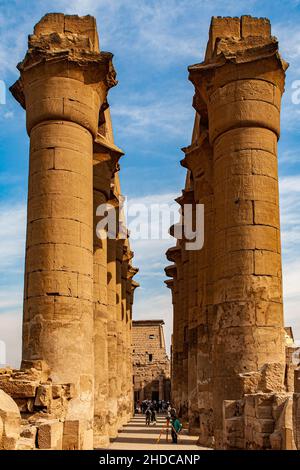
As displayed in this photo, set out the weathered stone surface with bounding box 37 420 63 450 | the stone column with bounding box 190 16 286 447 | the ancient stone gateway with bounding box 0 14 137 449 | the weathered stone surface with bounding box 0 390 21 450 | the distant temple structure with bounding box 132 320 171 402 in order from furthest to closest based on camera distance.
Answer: the distant temple structure with bounding box 132 320 171 402, the stone column with bounding box 190 16 286 447, the ancient stone gateway with bounding box 0 14 137 449, the weathered stone surface with bounding box 37 420 63 450, the weathered stone surface with bounding box 0 390 21 450

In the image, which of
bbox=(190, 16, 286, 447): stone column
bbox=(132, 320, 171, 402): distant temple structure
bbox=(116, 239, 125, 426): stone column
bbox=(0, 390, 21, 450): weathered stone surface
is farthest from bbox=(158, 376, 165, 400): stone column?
bbox=(0, 390, 21, 450): weathered stone surface

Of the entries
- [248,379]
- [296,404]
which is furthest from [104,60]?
[296,404]

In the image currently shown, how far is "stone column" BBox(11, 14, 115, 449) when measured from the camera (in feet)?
40.5

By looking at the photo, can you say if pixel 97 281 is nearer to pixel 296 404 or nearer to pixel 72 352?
pixel 72 352

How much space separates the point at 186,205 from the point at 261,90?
30.0 ft

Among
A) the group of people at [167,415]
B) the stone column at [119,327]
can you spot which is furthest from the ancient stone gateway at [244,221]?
the stone column at [119,327]

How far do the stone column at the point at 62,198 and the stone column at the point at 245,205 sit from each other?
8.30 feet

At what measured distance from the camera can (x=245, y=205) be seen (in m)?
13.0

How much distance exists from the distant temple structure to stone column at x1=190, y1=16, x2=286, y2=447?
37520 mm

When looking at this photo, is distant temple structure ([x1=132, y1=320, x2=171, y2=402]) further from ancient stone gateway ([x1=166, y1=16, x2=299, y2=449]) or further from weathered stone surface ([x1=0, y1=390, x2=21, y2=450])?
weathered stone surface ([x1=0, y1=390, x2=21, y2=450])

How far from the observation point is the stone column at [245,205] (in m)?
12.6

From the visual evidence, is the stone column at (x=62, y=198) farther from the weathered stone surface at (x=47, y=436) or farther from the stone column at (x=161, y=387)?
the stone column at (x=161, y=387)

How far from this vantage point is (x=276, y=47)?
44.7ft

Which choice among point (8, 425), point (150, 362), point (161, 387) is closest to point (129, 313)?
point (161, 387)
